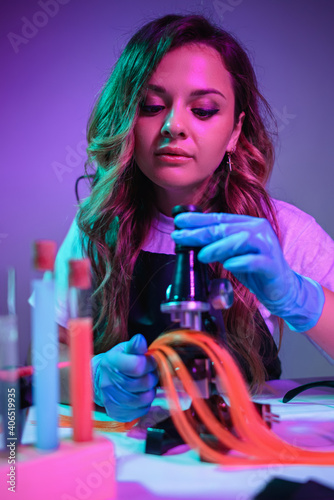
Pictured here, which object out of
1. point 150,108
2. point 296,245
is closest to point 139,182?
point 150,108

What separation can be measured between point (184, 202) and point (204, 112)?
256mm

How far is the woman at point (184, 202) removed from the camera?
78cm

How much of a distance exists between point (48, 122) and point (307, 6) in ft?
3.40

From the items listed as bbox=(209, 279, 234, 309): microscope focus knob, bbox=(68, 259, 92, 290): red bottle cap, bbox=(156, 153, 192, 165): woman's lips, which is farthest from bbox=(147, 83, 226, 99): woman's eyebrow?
bbox=(68, 259, 92, 290): red bottle cap

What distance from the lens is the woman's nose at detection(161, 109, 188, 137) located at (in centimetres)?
93

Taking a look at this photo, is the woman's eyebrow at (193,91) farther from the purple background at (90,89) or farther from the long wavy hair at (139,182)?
the purple background at (90,89)

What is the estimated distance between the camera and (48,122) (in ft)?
5.35

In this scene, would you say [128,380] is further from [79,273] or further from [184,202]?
[184,202]

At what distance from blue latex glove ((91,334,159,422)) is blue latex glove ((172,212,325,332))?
0.17 m

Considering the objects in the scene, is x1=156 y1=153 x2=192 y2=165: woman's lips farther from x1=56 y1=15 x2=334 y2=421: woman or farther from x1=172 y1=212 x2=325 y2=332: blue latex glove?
x1=172 y1=212 x2=325 y2=332: blue latex glove

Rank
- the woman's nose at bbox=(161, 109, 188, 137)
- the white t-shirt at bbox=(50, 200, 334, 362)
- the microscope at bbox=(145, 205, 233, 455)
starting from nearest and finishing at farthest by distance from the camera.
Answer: the microscope at bbox=(145, 205, 233, 455)
the woman's nose at bbox=(161, 109, 188, 137)
the white t-shirt at bbox=(50, 200, 334, 362)

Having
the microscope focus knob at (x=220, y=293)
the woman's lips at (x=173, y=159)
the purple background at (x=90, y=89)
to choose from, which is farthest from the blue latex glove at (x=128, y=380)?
the purple background at (x=90, y=89)

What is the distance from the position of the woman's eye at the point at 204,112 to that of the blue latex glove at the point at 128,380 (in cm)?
51

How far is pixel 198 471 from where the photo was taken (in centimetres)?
58
